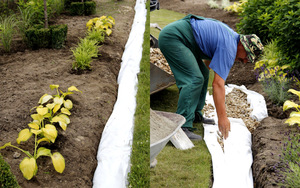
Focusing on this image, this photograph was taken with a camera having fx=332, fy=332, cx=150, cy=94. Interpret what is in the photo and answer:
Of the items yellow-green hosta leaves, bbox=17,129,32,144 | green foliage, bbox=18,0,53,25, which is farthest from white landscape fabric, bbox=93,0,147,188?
green foliage, bbox=18,0,53,25

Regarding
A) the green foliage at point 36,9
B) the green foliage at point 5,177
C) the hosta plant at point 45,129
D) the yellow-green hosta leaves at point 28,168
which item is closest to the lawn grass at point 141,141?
the hosta plant at point 45,129

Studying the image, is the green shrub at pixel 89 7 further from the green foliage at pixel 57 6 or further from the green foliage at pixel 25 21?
the green foliage at pixel 25 21

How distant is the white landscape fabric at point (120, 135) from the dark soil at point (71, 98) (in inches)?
2.6

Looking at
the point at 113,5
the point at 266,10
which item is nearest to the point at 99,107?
the point at 266,10

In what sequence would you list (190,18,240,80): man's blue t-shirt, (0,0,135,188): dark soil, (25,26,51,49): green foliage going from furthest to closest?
(25,26,51,49): green foliage
(190,18,240,80): man's blue t-shirt
(0,0,135,188): dark soil

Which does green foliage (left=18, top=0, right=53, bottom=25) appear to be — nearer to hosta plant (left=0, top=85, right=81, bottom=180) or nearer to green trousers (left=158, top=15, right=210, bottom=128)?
hosta plant (left=0, top=85, right=81, bottom=180)

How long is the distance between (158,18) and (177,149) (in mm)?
6517

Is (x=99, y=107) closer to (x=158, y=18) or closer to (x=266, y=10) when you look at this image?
(x=266, y=10)

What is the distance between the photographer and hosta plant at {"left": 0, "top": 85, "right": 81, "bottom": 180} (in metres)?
2.25

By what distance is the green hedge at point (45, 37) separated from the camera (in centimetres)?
468

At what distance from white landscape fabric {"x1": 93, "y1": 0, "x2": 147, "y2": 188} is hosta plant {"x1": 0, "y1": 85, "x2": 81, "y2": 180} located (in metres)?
0.37

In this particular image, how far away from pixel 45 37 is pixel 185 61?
228cm

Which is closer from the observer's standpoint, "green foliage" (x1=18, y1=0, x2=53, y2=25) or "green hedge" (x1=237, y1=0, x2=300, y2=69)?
"green hedge" (x1=237, y1=0, x2=300, y2=69)

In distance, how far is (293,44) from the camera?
4.50m
